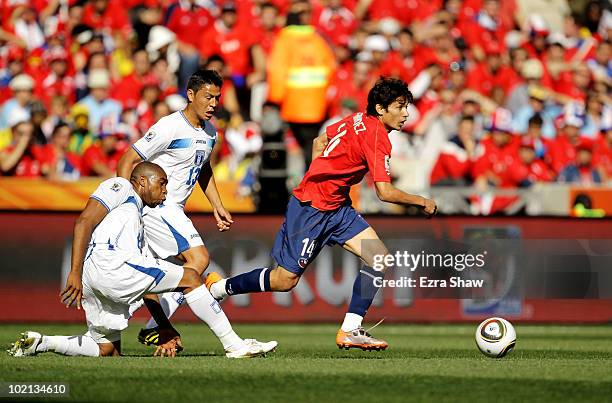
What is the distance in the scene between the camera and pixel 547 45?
22.8 m

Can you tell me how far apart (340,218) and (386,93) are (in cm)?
123

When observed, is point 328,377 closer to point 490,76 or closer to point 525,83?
point 525,83

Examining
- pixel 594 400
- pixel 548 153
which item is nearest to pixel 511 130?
pixel 548 153

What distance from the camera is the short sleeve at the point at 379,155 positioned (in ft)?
35.0

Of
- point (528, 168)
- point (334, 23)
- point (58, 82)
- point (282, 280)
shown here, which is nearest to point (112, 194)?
point (282, 280)

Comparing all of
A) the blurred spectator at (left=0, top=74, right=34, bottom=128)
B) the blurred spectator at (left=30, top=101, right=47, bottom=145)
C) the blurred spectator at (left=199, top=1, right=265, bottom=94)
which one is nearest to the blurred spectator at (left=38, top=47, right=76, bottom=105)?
the blurred spectator at (left=0, top=74, right=34, bottom=128)

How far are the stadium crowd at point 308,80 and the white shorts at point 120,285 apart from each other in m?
7.26

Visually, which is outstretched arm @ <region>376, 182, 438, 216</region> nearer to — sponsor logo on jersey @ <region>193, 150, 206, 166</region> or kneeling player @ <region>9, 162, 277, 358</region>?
kneeling player @ <region>9, 162, 277, 358</region>

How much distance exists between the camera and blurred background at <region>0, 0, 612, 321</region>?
16.1 meters

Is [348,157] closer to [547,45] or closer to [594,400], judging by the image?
[594,400]

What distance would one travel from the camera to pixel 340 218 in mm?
11336

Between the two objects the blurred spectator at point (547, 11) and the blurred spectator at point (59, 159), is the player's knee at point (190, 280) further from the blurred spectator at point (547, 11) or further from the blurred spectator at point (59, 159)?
the blurred spectator at point (547, 11)

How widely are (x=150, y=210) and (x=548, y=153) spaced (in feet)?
32.8

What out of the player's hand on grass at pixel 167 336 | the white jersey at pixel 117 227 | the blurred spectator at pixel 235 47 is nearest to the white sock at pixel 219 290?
the player's hand on grass at pixel 167 336
